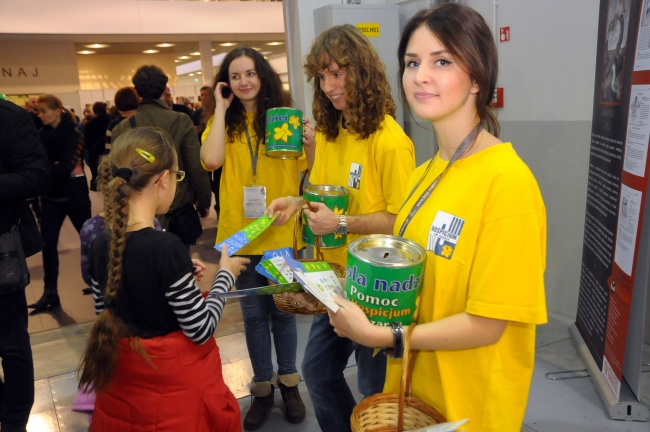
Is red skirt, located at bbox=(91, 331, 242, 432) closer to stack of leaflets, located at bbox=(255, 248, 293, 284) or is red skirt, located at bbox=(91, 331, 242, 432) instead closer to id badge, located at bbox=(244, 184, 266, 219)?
stack of leaflets, located at bbox=(255, 248, 293, 284)

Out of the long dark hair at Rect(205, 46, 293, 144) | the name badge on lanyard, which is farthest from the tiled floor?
the long dark hair at Rect(205, 46, 293, 144)

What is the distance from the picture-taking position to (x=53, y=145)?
4.10 meters

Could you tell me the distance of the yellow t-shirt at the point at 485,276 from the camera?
99 cm

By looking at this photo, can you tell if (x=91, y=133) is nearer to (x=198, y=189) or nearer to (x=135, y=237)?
(x=198, y=189)

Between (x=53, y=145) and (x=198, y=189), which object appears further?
(x=53, y=145)

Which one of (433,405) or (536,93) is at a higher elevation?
(536,93)

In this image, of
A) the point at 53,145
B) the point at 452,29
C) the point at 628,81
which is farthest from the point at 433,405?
the point at 53,145

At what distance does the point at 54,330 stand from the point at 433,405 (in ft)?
11.1

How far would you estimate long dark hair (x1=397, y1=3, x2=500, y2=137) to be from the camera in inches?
41.8

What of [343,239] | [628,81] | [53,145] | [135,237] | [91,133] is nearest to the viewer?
[135,237]

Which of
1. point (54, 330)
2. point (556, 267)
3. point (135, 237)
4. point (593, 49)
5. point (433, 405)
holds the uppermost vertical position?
point (593, 49)

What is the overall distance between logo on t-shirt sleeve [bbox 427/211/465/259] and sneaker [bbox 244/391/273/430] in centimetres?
171

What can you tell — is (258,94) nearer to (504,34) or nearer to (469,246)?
(469,246)

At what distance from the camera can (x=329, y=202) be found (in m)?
1.66
